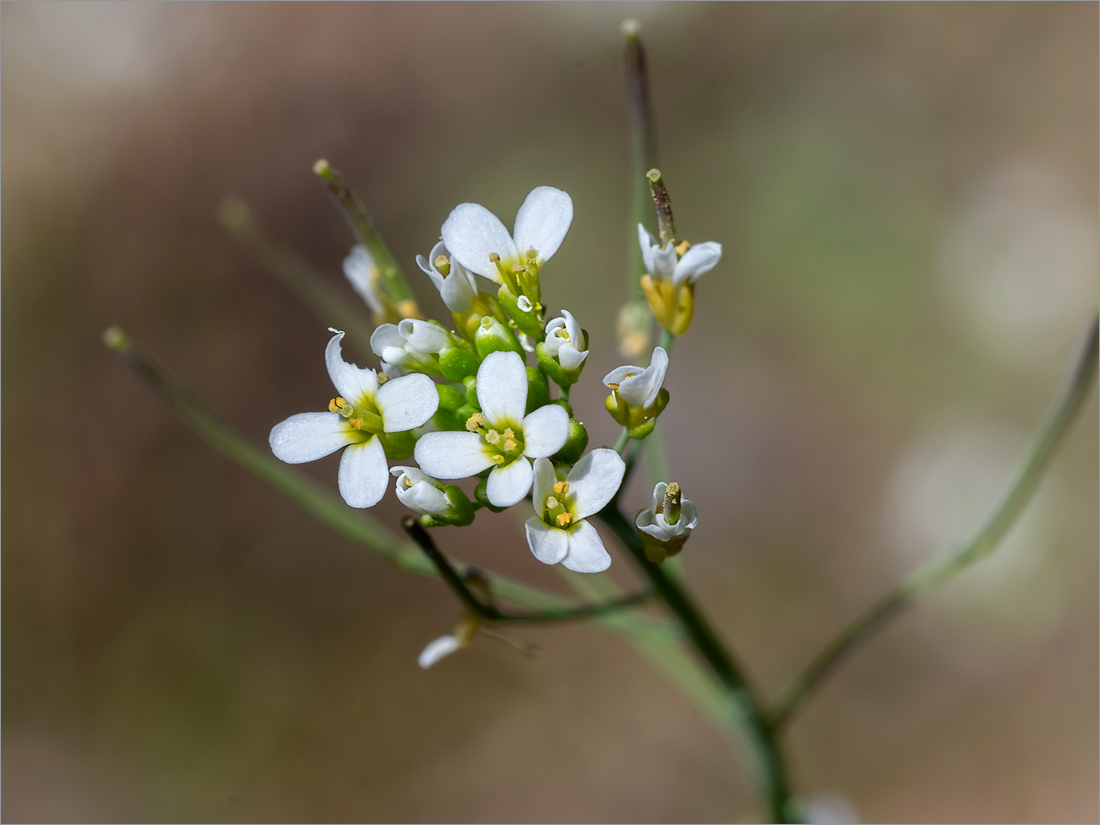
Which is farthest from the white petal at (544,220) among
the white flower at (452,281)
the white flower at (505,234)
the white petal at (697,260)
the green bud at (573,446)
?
the green bud at (573,446)

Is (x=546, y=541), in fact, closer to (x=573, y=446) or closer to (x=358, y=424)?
(x=573, y=446)

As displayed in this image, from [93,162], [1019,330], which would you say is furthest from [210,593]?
[1019,330]

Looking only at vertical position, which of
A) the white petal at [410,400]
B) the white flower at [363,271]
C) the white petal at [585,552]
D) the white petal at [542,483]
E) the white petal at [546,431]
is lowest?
the white petal at [585,552]

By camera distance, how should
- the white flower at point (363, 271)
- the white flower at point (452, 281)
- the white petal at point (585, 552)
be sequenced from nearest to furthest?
1. the white petal at point (585, 552)
2. the white flower at point (452, 281)
3. the white flower at point (363, 271)

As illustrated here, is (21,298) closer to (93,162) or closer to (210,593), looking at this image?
(93,162)

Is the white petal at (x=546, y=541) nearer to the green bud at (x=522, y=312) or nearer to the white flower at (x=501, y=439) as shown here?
the white flower at (x=501, y=439)

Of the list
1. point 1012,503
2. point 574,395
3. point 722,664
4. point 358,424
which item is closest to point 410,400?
point 358,424
